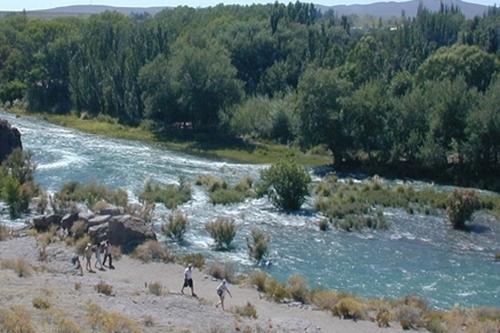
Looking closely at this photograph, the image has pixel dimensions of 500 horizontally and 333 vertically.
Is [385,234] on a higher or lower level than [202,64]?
lower

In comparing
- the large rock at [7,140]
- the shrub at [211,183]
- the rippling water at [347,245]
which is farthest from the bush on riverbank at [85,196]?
the large rock at [7,140]

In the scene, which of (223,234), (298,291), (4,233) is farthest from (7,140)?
(298,291)

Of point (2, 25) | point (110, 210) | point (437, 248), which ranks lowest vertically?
point (437, 248)

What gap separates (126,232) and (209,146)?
4075cm

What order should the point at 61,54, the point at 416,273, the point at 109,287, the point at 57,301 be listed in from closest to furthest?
the point at 57,301, the point at 109,287, the point at 416,273, the point at 61,54

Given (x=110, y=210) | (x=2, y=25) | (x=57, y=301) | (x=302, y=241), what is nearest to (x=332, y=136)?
(x=302, y=241)

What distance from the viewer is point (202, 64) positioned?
89375mm

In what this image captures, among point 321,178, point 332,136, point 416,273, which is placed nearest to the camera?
point 416,273

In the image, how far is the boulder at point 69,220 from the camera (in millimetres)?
44719

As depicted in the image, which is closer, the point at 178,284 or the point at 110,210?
the point at 178,284

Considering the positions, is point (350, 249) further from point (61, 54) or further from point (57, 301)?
point (61, 54)

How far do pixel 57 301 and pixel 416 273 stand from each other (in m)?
19.5

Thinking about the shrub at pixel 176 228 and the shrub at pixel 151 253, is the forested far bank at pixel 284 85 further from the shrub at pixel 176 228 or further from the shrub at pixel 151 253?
the shrub at pixel 151 253

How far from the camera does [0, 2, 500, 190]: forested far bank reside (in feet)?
235
